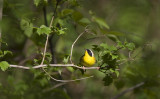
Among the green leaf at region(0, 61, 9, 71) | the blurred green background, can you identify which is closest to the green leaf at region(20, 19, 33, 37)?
the blurred green background

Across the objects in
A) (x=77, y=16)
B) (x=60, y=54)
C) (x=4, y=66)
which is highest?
(x=77, y=16)

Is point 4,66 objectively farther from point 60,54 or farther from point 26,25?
point 60,54

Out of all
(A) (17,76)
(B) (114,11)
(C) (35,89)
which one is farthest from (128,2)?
(C) (35,89)

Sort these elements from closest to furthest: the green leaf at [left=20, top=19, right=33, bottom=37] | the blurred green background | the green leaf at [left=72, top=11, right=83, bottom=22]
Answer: the green leaf at [left=20, top=19, right=33, bottom=37] → the blurred green background → the green leaf at [left=72, top=11, right=83, bottom=22]

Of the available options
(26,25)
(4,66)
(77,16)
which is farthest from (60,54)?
(4,66)

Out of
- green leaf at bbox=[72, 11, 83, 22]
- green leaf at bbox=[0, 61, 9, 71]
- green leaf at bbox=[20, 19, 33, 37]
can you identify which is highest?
green leaf at bbox=[72, 11, 83, 22]

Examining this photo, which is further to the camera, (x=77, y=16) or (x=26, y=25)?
(x=77, y=16)

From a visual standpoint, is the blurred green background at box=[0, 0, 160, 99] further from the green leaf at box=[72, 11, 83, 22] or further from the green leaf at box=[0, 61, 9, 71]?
the green leaf at box=[0, 61, 9, 71]

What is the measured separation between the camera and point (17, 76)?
4.61 metres

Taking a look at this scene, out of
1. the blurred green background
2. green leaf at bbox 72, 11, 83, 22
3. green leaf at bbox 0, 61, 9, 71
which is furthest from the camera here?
green leaf at bbox 72, 11, 83, 22

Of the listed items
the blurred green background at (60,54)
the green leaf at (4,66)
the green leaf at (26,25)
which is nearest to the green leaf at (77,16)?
the blurred green background at (60,54)

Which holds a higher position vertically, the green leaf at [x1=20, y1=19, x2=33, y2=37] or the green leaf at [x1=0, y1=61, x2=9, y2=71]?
the green leaf at [x1=20, y1=19, x2=33, y2=37]

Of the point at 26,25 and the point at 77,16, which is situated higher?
the point at 77,16

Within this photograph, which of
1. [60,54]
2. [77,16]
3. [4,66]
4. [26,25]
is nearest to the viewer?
[4,66]
